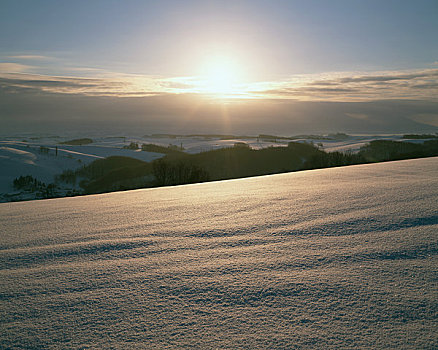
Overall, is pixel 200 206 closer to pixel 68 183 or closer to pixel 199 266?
pixel 199 266

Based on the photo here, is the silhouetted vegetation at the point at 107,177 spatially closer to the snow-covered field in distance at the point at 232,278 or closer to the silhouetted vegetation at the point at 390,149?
the snow-covered field in distance at the point at 232,278

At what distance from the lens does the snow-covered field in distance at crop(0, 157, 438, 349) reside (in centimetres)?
102

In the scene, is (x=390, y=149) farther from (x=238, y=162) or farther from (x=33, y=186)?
(x=33, y=186)

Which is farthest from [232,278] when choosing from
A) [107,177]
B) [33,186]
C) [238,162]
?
[238,162]

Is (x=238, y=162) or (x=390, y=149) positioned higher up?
(x=390, y=149)

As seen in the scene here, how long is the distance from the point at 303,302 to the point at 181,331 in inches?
17.7

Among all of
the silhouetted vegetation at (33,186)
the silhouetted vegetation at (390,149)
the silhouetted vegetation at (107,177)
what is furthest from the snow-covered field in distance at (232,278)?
the silhouetted vegetation at (390,149)

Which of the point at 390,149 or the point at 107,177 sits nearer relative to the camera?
the point at 107,177

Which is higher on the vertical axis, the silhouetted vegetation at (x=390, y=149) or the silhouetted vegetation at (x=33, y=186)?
the silhouetted vegetation at (x=390, y=149)

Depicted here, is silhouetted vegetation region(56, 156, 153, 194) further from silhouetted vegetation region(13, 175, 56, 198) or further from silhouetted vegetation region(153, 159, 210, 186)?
silhouetted vegetation region(153, 159, 210, 186)

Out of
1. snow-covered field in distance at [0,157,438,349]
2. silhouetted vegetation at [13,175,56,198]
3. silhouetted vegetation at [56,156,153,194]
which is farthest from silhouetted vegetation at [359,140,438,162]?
snow-covered field in distance at [0,157,438,349]

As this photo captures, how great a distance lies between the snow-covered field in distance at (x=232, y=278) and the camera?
3.34 feet

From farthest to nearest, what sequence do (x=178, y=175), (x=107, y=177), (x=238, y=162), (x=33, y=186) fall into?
(x=238, y=162) < (x=107, y=177) < (x=33, y=186) < (x=178, y=175)

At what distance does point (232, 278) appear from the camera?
1.37m
